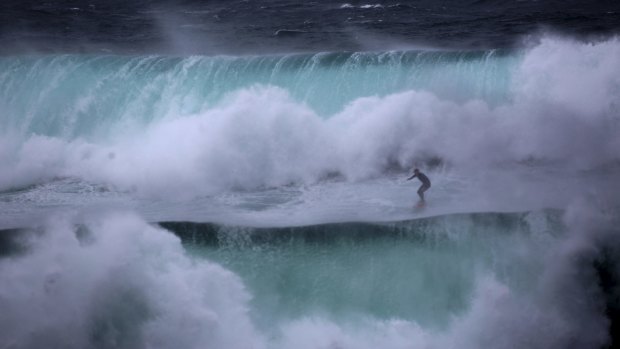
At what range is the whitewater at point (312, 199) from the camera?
9859 millimetres

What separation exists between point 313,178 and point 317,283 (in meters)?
4.63

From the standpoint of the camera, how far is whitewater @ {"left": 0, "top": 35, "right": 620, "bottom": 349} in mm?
9859

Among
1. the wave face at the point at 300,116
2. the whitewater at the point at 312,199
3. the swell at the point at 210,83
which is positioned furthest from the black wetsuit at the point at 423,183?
the swell at the point at 210,83

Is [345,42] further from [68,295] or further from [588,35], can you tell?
[68,295]

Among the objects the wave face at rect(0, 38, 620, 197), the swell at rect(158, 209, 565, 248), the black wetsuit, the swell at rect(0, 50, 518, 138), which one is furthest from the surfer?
the swell at rect(0, 50, 518, 138)

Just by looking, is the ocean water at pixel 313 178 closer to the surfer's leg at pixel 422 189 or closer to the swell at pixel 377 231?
the swell at pixel 377 231

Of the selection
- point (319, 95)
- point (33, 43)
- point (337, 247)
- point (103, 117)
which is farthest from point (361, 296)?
point (33, 43)

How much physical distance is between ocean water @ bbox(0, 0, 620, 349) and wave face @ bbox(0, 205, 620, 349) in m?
0.03

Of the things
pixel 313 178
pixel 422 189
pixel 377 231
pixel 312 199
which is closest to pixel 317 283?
pixel 377 231

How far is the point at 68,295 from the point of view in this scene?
32.7 feet

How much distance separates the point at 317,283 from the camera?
10.4m

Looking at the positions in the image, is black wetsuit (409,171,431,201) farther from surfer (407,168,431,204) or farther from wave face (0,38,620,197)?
wave face (0,38,620,197)

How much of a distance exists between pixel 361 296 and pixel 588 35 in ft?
44.3

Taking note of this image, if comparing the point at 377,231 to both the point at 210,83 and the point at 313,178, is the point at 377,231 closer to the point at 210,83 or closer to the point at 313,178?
the point at 313,178
